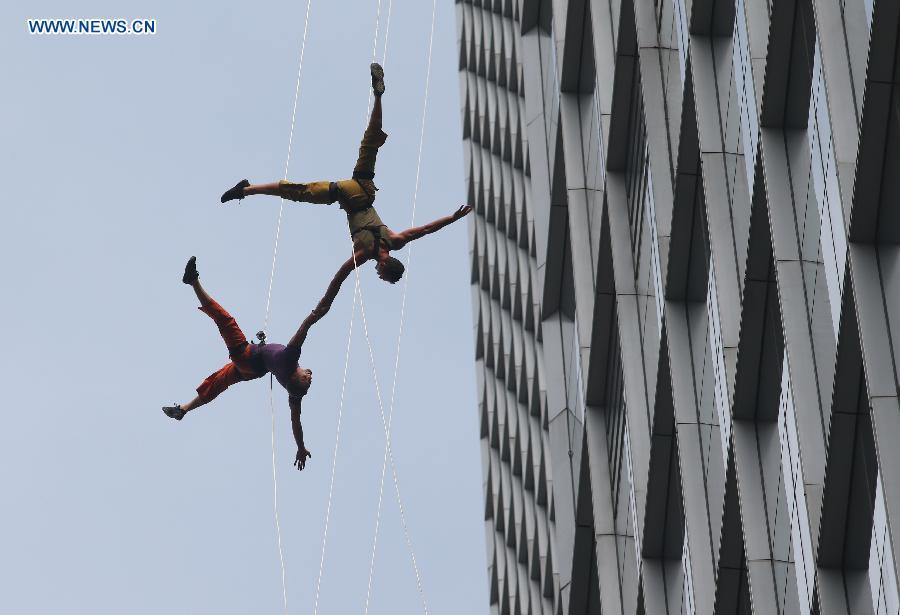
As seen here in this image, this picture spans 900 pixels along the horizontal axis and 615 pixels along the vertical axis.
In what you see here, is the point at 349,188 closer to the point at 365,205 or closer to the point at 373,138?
the point at 365,205

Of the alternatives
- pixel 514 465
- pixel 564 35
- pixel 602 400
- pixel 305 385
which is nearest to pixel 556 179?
pixel 564 35

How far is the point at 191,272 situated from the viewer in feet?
86.0

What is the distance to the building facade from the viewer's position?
63.8 feet

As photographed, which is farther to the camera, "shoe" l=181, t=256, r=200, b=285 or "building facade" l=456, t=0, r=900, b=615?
"shoe" l=181, t=256, r=200, b=285

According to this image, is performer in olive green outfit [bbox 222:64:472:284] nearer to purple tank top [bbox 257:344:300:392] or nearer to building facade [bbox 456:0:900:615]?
purple tank top [bbox 257:344:300:392]

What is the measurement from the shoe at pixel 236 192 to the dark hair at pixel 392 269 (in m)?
2.19

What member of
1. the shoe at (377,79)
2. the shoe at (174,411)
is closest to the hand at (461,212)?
the shoe at (377,79)

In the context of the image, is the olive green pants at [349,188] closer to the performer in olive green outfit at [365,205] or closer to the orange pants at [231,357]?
the performer in olive green outfit at [365,205]

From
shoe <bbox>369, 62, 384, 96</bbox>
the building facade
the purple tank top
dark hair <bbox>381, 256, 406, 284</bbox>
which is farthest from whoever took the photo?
the purple tank top

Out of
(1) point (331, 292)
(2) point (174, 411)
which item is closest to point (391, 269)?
(1) point (331, 292)

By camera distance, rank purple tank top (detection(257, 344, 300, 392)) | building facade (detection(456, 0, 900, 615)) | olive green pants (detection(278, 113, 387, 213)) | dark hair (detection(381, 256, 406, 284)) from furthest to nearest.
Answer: purple tank top (detection(257, 344, 300, 392))
olive green pants (detection(278, 113, 387, 213))
dark hair (detection(381, 256, 406, 284))
building facade (detection(456, 0, 900, 615))

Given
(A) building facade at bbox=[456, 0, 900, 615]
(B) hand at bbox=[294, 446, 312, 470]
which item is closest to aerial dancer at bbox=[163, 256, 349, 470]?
(B) hand at bbox=[294, 446, 312, 470]

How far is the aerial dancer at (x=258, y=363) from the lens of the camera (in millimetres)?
27062

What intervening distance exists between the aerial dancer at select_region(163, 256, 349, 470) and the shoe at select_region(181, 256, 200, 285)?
311mm
